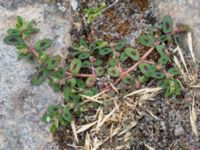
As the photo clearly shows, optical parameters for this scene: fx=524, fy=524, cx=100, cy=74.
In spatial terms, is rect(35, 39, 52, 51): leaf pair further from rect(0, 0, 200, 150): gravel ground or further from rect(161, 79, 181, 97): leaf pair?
rect(161, 79, 181, 97): leaf pair

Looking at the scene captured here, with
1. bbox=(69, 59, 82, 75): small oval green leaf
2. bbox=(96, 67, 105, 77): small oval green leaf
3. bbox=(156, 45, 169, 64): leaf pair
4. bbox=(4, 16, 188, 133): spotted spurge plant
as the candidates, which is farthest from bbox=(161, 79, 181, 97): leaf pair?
bbox=(69, 59, 82, 75): small oval green leaf

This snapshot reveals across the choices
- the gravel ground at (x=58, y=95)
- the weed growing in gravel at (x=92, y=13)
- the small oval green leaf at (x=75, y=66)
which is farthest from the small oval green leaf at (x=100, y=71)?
the weed growing in gravel at (x=92, y=13)

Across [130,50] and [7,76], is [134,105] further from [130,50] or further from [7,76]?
[7,76]

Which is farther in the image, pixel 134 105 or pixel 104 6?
pixel 104 6

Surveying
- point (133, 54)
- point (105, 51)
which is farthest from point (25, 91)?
point (133, 54)

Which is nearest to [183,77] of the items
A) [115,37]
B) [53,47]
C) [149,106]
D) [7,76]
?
[149,106]
